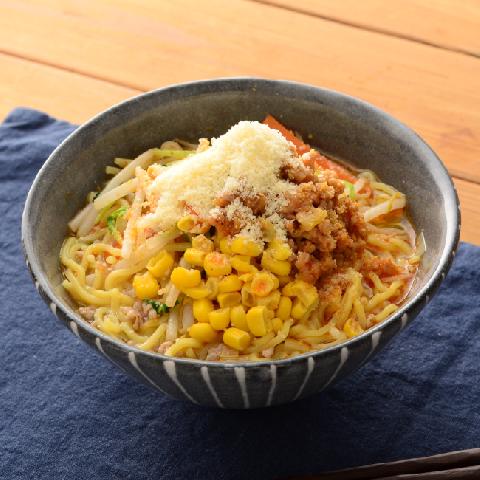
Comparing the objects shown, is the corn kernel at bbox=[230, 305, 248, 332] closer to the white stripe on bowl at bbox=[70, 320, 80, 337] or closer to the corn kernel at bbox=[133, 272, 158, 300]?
the corn kernel at bbox=[133, 272, 158, 300]

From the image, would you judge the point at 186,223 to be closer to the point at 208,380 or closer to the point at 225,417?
the point at 208,380

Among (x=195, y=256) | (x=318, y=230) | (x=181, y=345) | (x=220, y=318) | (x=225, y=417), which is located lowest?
(x=225, y=417)

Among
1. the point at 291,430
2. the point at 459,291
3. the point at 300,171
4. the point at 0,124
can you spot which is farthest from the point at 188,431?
the point at 0,124

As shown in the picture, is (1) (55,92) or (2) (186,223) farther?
(1) (55,92)

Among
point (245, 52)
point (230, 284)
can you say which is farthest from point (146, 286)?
point (245, 52)

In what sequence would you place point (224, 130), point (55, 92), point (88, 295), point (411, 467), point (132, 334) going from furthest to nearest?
point (55, 92)
point (224, 130)
point (88, 295)
point (132, 334)
point (411, 467)

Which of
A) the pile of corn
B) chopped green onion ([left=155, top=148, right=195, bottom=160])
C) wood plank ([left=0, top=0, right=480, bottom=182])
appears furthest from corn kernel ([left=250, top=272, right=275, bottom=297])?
wood plank ([left=0, top=0, right=480, bottom=182])

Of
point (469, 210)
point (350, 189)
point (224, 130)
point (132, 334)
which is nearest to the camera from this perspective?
point (132, 334)

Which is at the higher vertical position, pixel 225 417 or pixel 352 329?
pixel 352 329
